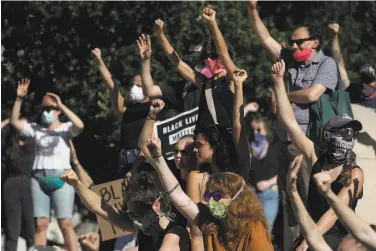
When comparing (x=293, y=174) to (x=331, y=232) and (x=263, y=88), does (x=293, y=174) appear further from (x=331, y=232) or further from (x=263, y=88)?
(x=263, y=88)

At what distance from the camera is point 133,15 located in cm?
1372

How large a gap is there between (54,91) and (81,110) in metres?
0.43

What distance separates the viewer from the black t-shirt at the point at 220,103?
9.49 m

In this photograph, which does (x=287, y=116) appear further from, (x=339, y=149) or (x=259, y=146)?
(x=259, y=146)

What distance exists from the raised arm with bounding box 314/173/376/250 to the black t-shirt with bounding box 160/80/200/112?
12.8ft

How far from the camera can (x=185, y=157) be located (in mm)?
8695

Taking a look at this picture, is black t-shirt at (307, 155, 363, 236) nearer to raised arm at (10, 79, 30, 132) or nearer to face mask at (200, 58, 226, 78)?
face mask at (200, 58, 226, 78)

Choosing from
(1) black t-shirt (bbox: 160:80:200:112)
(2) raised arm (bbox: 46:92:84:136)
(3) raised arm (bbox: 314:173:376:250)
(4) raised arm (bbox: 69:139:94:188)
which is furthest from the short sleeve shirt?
(4) raised arm (bbox: 69:139:94:188)

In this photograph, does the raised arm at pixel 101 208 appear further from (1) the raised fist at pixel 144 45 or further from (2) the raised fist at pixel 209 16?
(1) the raised fist at pixel 144 45

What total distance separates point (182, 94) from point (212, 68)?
822 millimetres

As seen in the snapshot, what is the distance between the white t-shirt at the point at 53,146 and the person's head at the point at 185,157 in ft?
11.8

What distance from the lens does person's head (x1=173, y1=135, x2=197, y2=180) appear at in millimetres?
8648

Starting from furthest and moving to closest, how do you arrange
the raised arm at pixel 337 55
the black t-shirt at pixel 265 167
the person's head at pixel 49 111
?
1. the black t-shirt at pixel 265 167
2. the person's head at pixel 49 111
3. the raised arm at pixel 337 55

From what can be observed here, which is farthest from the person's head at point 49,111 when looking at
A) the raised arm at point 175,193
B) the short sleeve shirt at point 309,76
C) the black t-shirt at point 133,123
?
the raised arm at point 175,193
